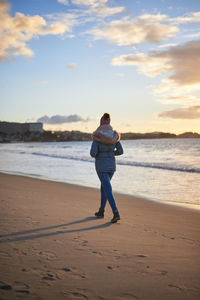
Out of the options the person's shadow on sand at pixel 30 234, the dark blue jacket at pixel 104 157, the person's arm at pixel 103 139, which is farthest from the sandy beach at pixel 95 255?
the person's arm at pixel 103 139

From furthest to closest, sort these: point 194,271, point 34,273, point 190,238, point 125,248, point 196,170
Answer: point 196,170 < point 190,238 < point 125,248 < point 194,271 < point 34,273

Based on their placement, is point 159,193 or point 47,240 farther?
point 159,193

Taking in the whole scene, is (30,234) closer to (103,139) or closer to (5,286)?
(5,286)

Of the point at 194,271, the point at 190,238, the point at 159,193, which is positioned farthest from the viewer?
the point at 159,193

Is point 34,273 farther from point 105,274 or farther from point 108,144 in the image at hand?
point 108,144

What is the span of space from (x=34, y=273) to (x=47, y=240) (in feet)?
3.33

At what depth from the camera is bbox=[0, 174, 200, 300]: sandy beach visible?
8.13 feet

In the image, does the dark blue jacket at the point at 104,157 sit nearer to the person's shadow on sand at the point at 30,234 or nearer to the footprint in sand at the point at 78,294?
the person's shadow on sand at the point at 30,234

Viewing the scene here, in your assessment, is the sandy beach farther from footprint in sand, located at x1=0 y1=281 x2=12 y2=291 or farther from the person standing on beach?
the person standing on beach

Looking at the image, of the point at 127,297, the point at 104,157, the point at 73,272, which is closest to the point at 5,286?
the point at 73,272

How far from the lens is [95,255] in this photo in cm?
326

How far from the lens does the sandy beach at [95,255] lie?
248cm

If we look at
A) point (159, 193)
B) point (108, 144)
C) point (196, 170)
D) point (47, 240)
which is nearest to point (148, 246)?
point (47, 240)

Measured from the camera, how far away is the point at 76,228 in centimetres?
442
